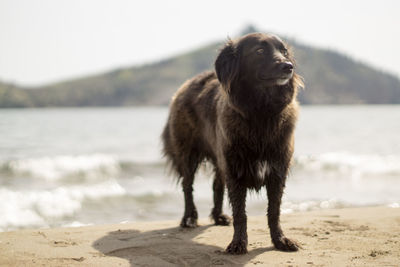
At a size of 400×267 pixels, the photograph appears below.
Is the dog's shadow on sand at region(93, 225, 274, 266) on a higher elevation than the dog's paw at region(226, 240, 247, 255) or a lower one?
lower

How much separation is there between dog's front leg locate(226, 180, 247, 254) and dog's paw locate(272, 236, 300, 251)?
0.38 m

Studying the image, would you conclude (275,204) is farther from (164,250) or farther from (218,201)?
(218,201)

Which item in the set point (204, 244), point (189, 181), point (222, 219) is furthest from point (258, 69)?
point (222, 219)

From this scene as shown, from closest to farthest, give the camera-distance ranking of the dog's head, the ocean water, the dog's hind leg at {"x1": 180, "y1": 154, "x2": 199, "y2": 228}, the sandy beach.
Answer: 1. the sandy beach
2. the dog's head
3. the dog's hind leg at {"x1": 180, "y1": 154, "x2": 199, "y2": 228}
4. the ocean water

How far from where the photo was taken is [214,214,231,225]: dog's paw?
253 inches

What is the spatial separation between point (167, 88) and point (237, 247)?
181793 mm

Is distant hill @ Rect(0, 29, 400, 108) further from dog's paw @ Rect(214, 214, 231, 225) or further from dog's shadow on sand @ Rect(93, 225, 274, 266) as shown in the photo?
dog's shadow on sand @ Rect(93, 225, 274, 266)

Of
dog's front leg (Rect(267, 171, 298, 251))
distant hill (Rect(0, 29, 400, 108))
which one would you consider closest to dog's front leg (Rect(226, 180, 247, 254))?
dog's front leg (Rect(267, 171, 298, 251))

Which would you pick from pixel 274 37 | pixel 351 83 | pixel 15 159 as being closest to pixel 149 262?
pixel 274 37

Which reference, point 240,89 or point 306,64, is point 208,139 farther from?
point 306,64

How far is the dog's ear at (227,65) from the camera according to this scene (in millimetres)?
4945

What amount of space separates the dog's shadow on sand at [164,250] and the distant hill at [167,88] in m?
159

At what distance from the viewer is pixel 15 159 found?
1453 cm

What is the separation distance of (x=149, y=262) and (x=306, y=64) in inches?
7336
